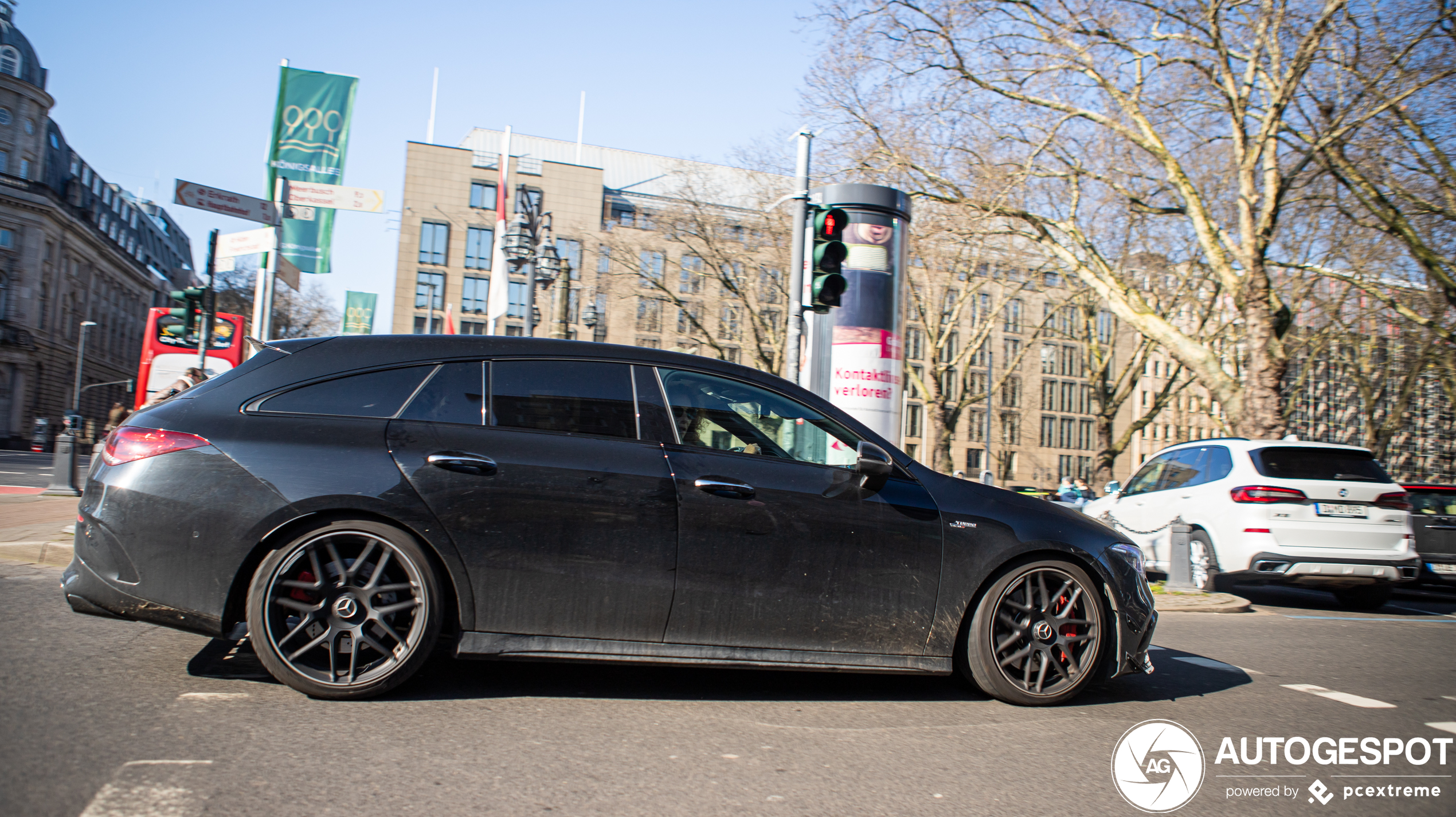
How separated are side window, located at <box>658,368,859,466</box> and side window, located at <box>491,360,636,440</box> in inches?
8.9

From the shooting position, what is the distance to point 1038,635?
4551 millimetres

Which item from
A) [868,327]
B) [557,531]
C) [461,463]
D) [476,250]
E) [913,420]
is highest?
[476,250]

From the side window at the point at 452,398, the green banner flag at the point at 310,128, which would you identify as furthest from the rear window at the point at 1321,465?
the green banner flag at the point at 310,128

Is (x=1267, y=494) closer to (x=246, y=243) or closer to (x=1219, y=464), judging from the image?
(x=1219, y=464)

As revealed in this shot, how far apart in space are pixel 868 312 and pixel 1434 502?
7898 mm

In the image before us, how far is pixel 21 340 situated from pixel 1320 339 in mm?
74661

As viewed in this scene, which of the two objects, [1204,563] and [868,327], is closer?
[1204,563]

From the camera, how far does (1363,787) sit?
370cm

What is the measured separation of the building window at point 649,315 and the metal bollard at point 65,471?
23737 mm

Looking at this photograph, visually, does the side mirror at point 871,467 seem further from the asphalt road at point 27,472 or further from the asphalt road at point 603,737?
the asphalt road at point 27,472

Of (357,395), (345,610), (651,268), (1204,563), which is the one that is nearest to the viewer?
(345,610)

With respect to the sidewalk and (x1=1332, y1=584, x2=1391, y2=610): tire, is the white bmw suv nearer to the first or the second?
(x1=1332, y1=584, x2=1391, y2=610): tire

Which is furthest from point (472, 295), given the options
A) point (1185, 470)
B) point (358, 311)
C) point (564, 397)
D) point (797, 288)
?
point (564, 397)

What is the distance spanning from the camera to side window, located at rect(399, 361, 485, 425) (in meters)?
4.13
